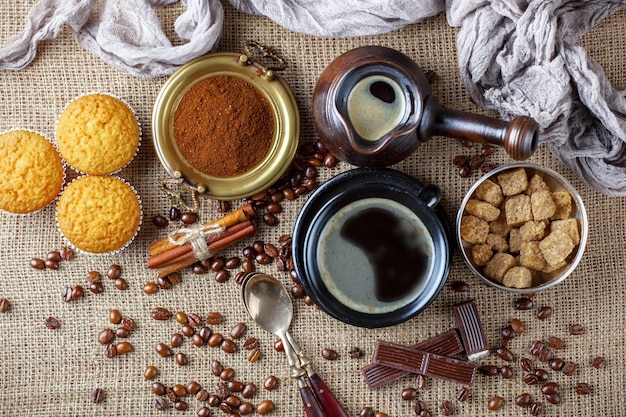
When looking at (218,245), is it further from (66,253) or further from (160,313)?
(66,253)

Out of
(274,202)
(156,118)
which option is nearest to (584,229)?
(274,202)

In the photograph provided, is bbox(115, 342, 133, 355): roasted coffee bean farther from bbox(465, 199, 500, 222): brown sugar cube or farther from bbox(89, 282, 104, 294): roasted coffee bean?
bbox(465, 199, 500, 222): brown sugar cube

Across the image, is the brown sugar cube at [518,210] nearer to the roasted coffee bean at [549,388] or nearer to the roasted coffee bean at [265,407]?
the roasted coffee bean at [549,388]

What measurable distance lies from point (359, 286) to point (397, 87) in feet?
1.73

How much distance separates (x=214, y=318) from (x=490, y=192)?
0.86 m

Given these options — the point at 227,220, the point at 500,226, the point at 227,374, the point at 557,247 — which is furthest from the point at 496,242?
A: the point at 227,374

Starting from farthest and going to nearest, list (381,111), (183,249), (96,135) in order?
(183,249)
(96,135)
(381,111)

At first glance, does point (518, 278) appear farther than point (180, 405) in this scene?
No

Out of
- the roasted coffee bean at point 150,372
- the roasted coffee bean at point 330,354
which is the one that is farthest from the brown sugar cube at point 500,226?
the roasted coffee bean at point 150,372

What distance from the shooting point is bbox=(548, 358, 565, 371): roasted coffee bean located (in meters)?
1.72

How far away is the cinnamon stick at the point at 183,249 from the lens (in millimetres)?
1639

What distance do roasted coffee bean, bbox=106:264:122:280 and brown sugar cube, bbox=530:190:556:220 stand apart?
3.87 ft

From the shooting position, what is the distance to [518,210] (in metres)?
1.58

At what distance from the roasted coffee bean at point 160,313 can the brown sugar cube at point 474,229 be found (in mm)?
873
